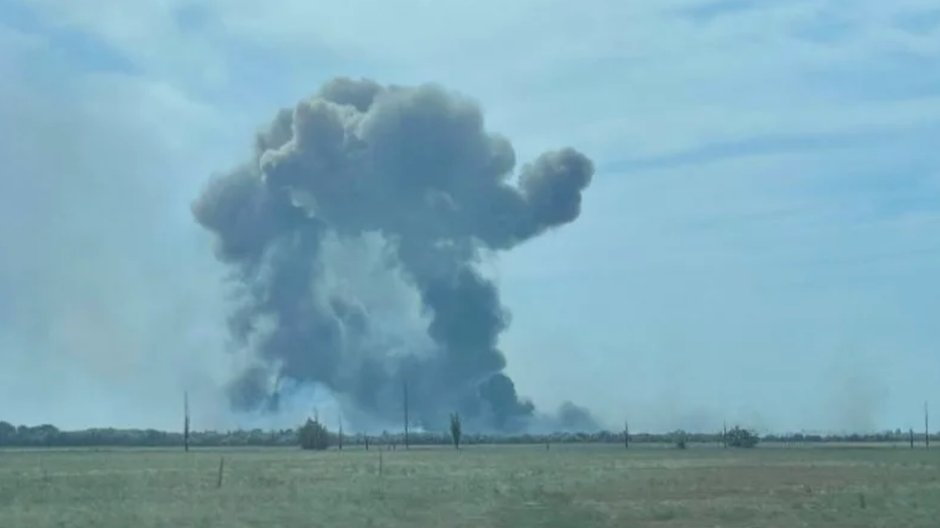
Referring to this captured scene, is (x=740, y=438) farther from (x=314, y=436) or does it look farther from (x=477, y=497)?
(x=477, y=497)

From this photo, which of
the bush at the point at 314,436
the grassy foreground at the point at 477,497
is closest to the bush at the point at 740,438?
the bush at the point at 314,436

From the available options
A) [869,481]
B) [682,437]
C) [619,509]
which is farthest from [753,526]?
[682,437]

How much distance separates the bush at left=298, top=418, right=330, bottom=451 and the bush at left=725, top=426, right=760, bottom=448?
4038 centimetres

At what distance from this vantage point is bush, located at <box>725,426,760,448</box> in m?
154

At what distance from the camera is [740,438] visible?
506 ft

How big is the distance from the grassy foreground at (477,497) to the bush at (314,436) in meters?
78.0

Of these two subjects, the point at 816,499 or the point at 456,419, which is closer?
the point at 816,499

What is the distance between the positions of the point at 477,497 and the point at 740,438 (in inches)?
4271

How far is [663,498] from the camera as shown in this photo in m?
49.4

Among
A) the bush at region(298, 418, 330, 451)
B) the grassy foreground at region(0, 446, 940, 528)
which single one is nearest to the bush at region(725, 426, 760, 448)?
the bush at region(298, 418, 330, 451)

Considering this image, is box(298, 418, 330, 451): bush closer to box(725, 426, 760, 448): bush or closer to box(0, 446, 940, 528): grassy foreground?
box(725, 426, 760, 448): bush

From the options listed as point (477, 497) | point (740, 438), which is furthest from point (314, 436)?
point (477, 497)

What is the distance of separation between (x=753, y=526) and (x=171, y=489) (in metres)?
24.3

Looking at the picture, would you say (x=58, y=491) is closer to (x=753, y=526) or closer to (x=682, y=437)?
(x=753, y=526)
